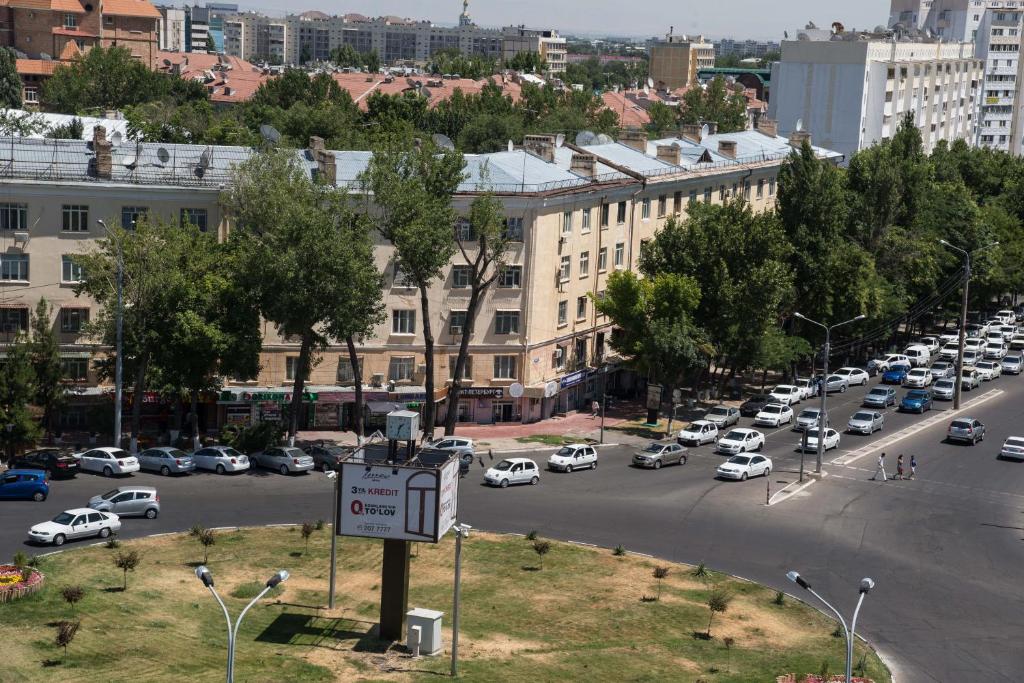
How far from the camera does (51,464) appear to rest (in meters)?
62.8

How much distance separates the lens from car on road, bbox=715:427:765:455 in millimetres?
74062

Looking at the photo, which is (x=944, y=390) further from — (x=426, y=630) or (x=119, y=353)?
(x=426, y=630)

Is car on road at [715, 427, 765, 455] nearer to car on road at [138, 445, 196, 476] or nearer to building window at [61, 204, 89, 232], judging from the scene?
car on road at [138, 445, 196, 476]

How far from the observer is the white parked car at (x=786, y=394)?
85875 millimetres

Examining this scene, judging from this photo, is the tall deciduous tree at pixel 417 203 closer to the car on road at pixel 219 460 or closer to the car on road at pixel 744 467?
the car on road at pixel 219 460

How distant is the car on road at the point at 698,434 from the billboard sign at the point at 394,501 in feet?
113

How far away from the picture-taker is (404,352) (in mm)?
77500

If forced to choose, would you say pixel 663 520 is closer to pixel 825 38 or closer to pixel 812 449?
pixel 812 449

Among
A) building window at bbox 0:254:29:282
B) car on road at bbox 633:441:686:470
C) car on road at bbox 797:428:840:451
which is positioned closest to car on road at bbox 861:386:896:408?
car on road at bbox 797:428:840:451

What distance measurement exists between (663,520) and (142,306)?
28.0 meters

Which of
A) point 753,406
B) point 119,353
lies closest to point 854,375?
point 753,406

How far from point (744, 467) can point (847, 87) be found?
3865 inches

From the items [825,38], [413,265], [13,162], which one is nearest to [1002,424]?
[413,265]

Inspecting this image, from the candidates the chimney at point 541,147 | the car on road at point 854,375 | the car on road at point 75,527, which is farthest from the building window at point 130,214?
the car on road at point 854,375
